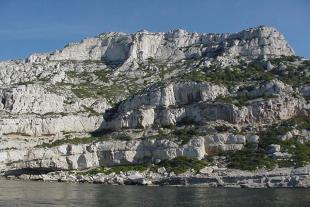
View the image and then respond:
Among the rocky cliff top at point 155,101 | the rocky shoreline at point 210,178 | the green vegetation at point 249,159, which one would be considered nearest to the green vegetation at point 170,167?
the rocky shoreline at point 210,178

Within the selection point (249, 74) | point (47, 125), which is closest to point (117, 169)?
point (47, 125)

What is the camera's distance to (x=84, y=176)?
329 ft

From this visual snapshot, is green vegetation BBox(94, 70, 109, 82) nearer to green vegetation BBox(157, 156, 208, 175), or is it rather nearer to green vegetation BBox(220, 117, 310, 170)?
green vegetation BBox(157, 156, 208, 175)

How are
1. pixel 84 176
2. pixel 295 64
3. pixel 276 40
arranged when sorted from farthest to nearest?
pixel 276 40 < pixel 295 64 < pixel 84 176

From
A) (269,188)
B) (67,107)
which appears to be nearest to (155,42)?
(67,107)

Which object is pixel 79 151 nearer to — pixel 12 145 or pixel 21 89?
pixel 12 145

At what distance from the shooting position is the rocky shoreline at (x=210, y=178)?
270ft

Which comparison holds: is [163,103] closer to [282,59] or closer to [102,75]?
[282,59]

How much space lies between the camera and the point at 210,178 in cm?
8625

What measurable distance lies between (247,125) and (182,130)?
48.5 feet

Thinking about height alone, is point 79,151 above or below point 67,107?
below

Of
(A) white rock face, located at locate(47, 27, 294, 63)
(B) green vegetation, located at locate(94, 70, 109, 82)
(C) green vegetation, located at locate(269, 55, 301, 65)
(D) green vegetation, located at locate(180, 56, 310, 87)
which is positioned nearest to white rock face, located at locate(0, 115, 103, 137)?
(D) green vegetation, located at locate(180, 56, 310, 87)

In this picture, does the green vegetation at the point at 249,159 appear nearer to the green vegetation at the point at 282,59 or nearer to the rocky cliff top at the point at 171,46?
the green vegetation at the point at 282,59

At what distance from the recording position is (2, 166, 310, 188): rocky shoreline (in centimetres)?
8244
